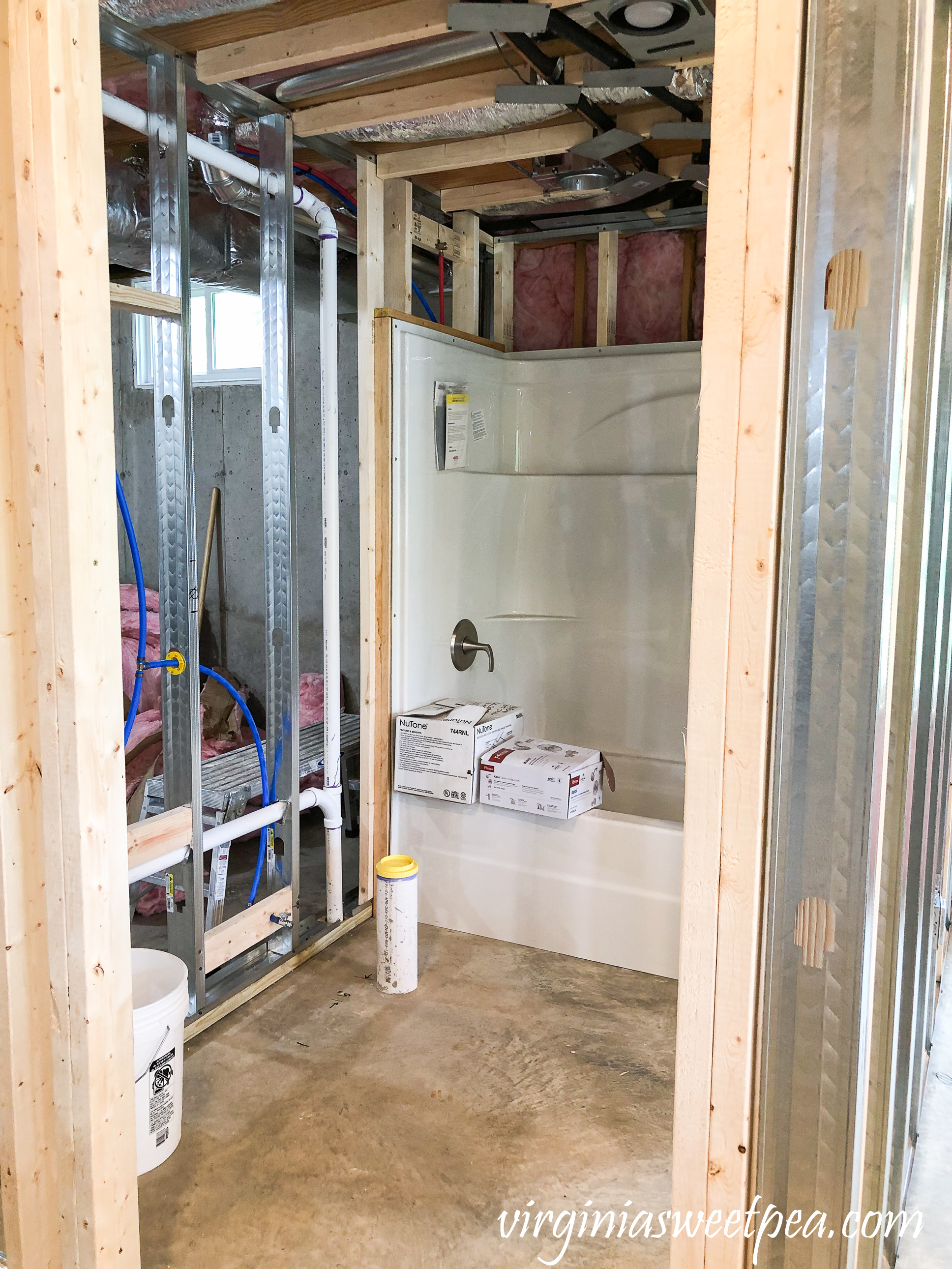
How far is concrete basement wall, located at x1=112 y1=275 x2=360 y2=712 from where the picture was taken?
4.58 m

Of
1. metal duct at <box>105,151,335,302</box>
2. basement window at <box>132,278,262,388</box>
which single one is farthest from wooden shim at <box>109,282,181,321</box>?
basement window at <box>132,278,262,388</box>

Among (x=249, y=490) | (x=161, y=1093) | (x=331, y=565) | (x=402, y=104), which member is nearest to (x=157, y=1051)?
(x=161, y=1093)

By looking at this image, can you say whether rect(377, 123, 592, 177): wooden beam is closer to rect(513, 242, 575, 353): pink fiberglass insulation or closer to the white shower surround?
the white shower surround

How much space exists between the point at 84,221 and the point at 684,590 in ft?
9.57

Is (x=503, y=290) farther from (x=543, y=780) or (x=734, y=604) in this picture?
(x=734, y=604)

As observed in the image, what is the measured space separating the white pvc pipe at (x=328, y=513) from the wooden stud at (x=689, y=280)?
63.7 inches

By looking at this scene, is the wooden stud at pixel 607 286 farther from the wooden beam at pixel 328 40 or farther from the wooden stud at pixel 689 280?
the wooden beam at pixel 328 40

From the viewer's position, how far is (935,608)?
1.62 metres

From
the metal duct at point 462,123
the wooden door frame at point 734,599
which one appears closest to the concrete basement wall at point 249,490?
the metal duct at point 462,123

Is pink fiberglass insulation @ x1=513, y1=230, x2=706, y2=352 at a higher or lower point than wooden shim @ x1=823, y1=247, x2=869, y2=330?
higher

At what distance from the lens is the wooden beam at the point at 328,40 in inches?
86.7

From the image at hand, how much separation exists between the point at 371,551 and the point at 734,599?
232 cm

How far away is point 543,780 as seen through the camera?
302 cm

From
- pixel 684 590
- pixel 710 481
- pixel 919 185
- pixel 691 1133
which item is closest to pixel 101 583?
pixel 710 481
